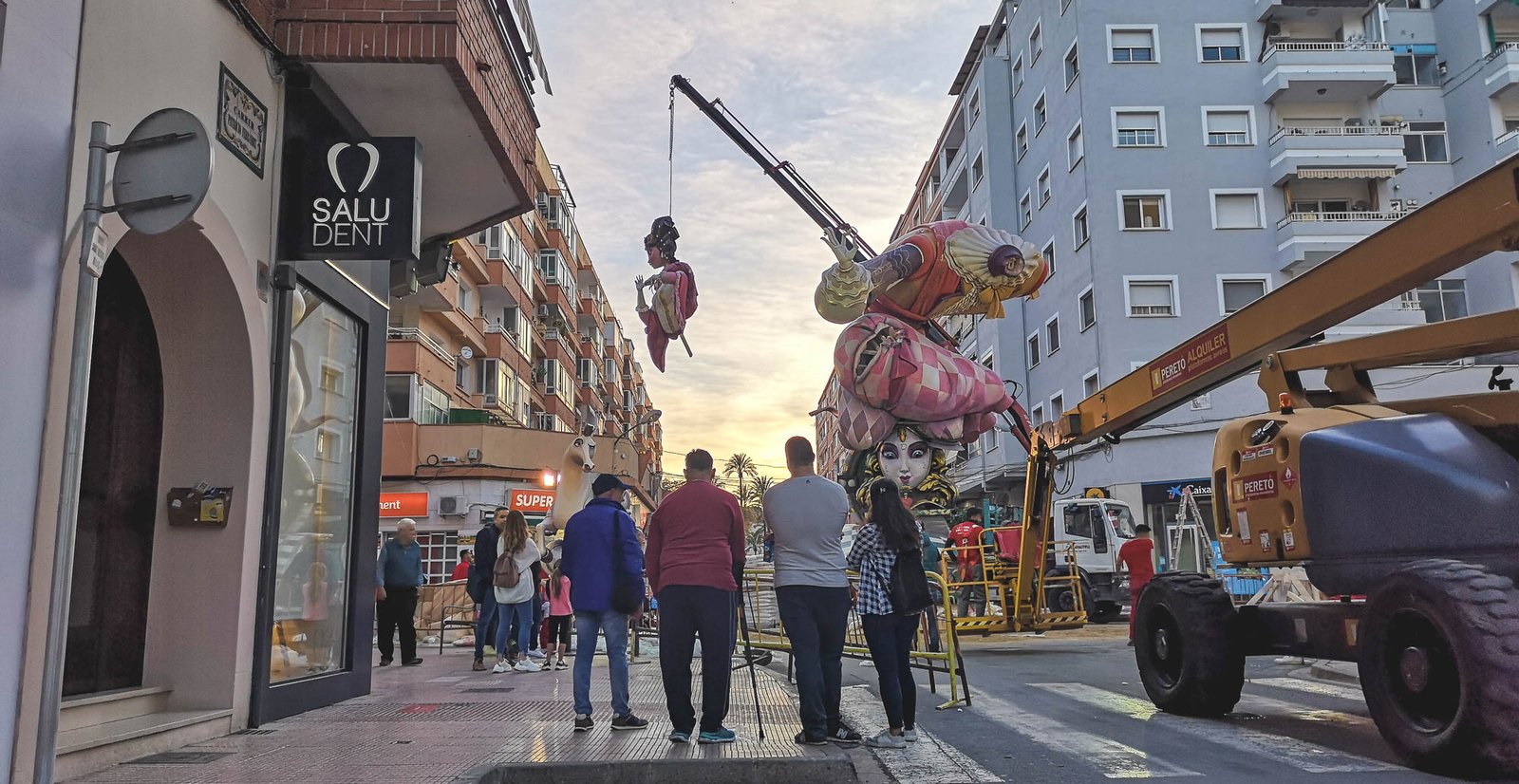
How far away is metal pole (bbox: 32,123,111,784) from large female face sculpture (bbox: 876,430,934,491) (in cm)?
1366

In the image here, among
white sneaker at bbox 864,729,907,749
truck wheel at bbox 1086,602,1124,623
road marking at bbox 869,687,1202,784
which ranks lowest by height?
road marking at bbox 869,687,1202,784

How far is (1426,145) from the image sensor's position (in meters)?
37.9

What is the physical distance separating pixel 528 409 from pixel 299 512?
1623 inches

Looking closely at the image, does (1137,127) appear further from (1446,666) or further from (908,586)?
(1446,666)

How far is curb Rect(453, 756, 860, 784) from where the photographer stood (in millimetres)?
5891

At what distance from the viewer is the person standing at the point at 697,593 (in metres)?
6.85

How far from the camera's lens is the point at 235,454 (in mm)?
7598

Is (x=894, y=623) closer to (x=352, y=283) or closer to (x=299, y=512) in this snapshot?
(x=299, y=512)

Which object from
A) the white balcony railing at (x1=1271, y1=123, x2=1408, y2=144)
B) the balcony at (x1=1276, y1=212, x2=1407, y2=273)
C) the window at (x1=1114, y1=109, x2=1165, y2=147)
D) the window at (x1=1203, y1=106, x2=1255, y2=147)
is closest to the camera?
the balcony at (x1=1276, y1=212, x2=1407, y2=273)

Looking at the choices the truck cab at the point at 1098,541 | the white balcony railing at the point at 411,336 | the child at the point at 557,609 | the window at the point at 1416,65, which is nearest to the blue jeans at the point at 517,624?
the child at the point at 557,609

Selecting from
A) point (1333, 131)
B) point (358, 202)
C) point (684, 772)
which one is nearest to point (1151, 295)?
point (1333, 131)

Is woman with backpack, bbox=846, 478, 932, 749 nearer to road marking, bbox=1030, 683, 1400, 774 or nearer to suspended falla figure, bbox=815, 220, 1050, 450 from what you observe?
road marking, bbox=1030, 683, 1400, 774

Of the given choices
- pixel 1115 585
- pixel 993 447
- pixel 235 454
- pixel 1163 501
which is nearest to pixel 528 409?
pixel 993 447

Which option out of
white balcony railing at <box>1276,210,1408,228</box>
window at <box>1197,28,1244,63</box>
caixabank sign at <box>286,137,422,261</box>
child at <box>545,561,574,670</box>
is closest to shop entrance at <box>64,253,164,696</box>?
caixabank sign at <box>286,137,422,261</box>
